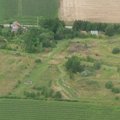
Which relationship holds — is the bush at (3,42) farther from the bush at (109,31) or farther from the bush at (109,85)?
the bush at (109,85)

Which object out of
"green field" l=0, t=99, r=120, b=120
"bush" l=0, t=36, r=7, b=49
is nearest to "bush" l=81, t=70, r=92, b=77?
"green field" l=0, t=99, r=120, b=120

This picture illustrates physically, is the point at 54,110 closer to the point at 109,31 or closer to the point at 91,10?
the point at 109,31

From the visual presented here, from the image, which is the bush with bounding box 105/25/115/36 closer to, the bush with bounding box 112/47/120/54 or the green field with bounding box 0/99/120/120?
the bush with bounding box 112/47/120/54

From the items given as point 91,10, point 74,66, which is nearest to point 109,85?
point 74,66

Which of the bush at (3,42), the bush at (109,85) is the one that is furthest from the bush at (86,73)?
the bush at (3,42)

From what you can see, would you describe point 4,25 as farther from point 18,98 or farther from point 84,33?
point 18,98

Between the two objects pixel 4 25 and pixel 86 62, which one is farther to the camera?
pixel 4 25

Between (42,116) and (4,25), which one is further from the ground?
(4,25)

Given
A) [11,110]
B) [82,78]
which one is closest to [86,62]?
[82,78]
